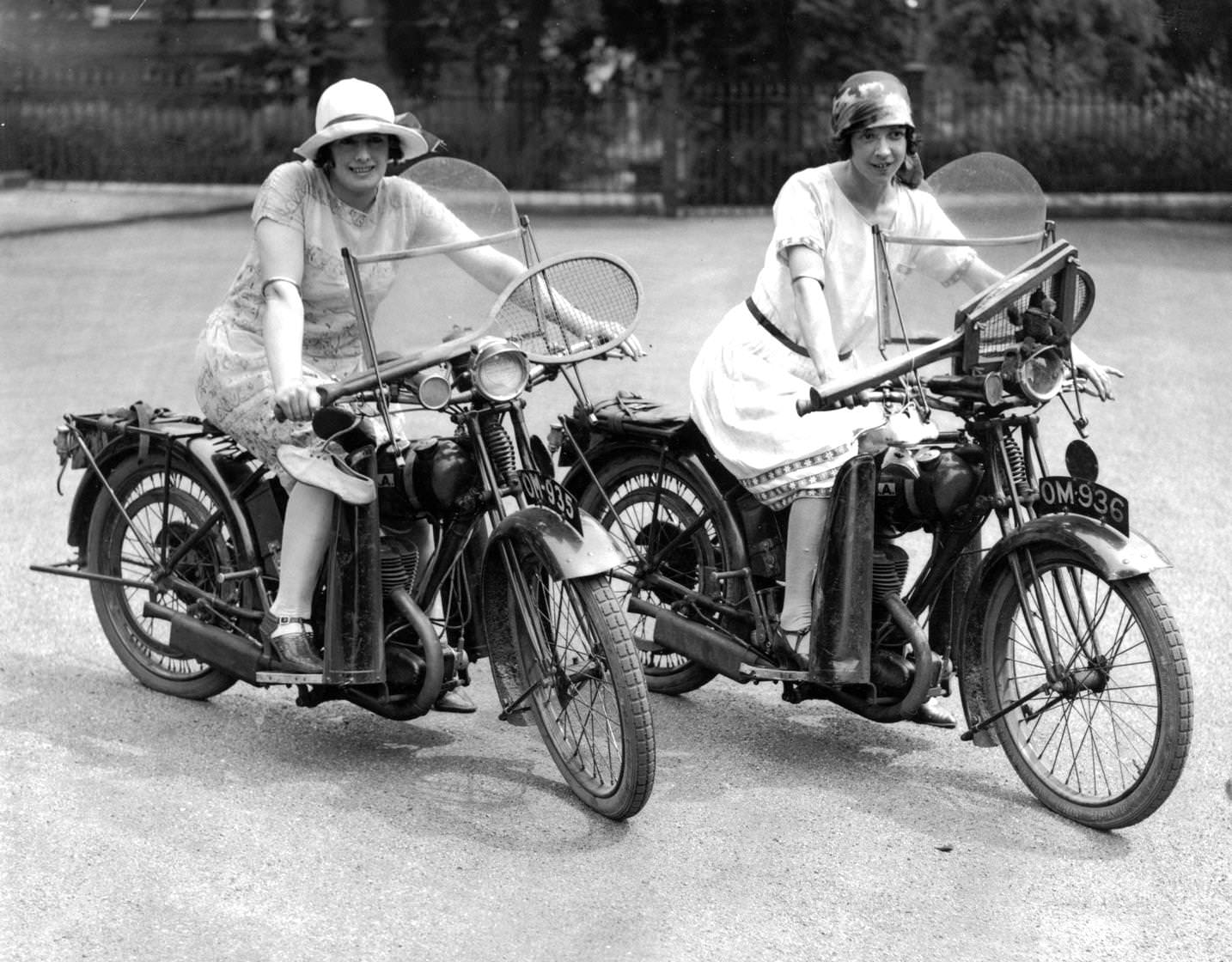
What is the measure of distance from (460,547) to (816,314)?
3.79 feet

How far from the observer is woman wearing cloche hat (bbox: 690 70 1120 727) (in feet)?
16.6

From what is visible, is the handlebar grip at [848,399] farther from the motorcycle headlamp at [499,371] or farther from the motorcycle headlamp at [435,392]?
the motorcycle headlamp at [435,392]

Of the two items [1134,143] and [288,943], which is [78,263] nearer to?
[1134,143]

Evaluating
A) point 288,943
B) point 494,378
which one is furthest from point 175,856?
point 494,378

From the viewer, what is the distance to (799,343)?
535cm

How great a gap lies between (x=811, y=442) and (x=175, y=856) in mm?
1973

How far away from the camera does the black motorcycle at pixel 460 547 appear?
4754 mm

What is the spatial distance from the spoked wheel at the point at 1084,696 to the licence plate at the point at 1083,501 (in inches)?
4.8

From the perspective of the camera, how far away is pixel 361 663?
514 cm

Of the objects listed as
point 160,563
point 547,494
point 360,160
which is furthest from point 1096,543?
point 160,563

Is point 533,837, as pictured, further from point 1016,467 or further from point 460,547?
point 1016,467

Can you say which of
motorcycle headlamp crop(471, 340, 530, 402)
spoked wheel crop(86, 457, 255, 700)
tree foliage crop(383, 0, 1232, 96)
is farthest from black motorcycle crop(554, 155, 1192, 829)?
tree foliage crop(383, 0, 1232, 96)

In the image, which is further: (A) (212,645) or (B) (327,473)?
(A) (212,645)

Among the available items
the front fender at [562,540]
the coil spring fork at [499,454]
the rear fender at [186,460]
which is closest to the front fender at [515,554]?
the front fender at [562,540]
